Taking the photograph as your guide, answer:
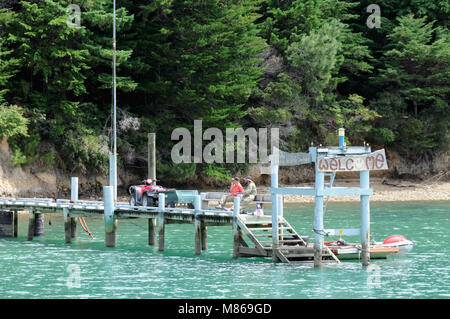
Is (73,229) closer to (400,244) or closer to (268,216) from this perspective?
(268,216)

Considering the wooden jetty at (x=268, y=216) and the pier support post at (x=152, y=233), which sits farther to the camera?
the pier support post at (x=152, y=233)

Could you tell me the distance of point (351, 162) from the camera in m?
24.7

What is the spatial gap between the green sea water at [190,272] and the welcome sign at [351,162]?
130 inches

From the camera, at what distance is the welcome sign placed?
24.7m

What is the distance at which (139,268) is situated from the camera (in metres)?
26.8

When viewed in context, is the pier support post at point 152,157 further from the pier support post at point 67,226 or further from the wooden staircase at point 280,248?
the wooden staircase at point 280,248

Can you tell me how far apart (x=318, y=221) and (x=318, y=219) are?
6 cm

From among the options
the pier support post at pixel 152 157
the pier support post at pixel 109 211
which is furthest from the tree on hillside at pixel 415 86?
the pier support post at pixel 109 211

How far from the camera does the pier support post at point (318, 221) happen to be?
81.1ft

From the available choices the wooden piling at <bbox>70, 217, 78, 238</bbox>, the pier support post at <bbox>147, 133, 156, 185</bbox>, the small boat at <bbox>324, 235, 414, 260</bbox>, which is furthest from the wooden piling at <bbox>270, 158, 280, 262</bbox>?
the wooden piling at <bbox>70, 217, 78, 238</bbox>

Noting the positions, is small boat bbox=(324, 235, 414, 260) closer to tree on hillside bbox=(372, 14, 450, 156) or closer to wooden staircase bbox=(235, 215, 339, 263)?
wooden staircase bbox=(235, 215, 339, 263)

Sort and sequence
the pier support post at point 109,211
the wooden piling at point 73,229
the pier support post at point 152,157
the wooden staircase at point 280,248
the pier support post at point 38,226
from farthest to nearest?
the pier support post at point 152,157 → the pier support post at point 38,226 → the wooden piling at point 73,229 → the pier support post at point 109,211 → the wooden staircase at point 280,248

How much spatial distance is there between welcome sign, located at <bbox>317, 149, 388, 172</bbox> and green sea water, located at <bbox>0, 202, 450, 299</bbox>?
10.9ft

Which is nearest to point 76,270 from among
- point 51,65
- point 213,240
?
point 213,240
